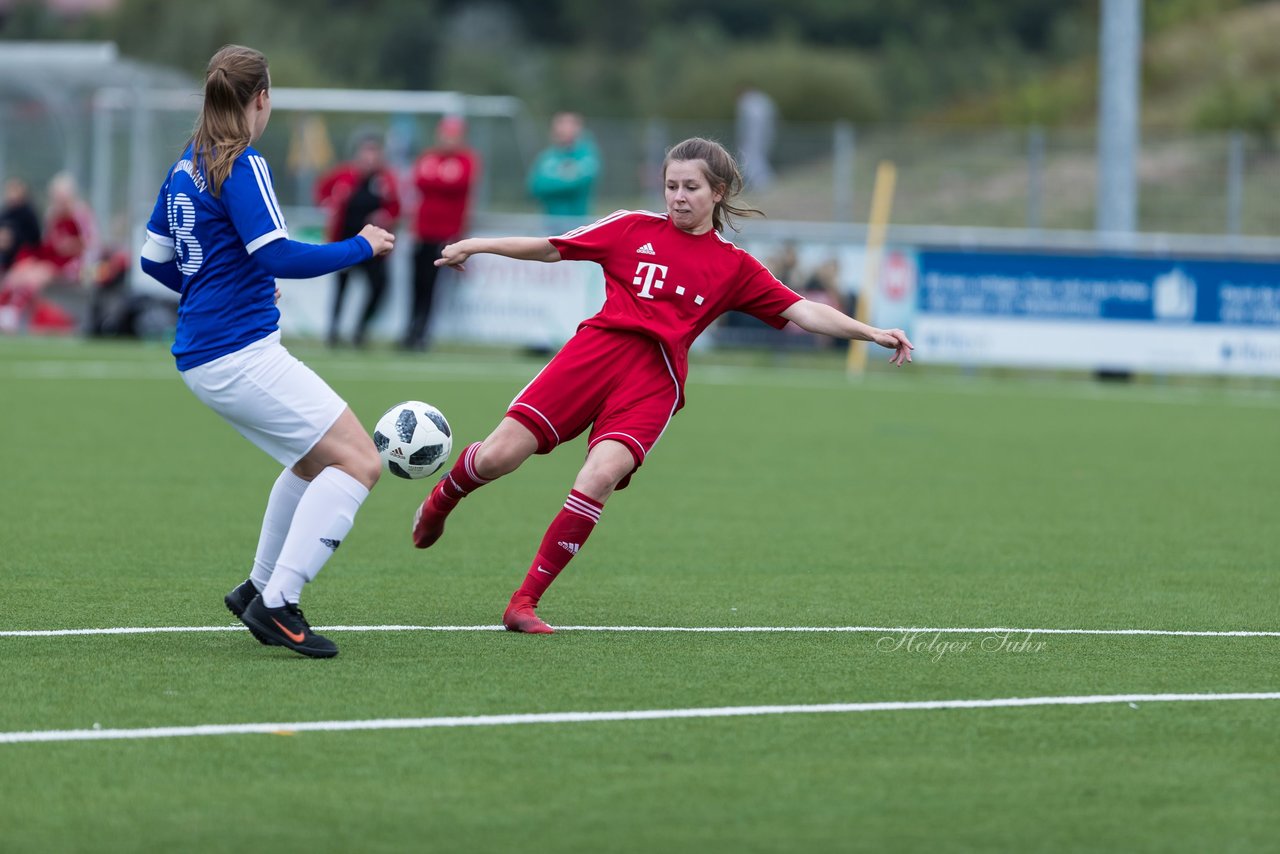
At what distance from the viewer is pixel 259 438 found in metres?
6.10

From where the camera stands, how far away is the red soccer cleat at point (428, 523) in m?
6.94

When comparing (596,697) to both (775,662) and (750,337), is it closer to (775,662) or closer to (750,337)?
(775,662)

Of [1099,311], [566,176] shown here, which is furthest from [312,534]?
[566,176]

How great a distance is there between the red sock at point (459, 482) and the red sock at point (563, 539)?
348 mm

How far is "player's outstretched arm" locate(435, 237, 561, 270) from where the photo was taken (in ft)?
21.0

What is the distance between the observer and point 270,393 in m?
5.85

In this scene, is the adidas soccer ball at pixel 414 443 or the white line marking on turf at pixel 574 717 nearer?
the white line marking on turf at pixel 574 717

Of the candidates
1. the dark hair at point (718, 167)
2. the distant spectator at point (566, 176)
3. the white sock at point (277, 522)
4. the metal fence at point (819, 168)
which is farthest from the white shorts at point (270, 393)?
the metal fence at point (819, 168)

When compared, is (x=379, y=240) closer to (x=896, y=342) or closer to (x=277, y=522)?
(x=277, y=522)

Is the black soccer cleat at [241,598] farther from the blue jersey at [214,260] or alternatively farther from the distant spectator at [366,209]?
the distant spectator at [366,209]

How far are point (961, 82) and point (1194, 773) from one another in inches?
2296

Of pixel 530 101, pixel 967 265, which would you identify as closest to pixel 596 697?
pixel 967 265

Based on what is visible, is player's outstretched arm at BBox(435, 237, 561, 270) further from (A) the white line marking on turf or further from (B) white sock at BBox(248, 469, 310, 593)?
(A) the white line marking on turf

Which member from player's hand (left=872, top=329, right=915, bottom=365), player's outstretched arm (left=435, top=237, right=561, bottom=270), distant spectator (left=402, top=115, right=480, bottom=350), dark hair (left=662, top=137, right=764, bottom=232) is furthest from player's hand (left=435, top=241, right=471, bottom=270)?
distant spectator (left=402, top=115, right=480, bottom=350)
